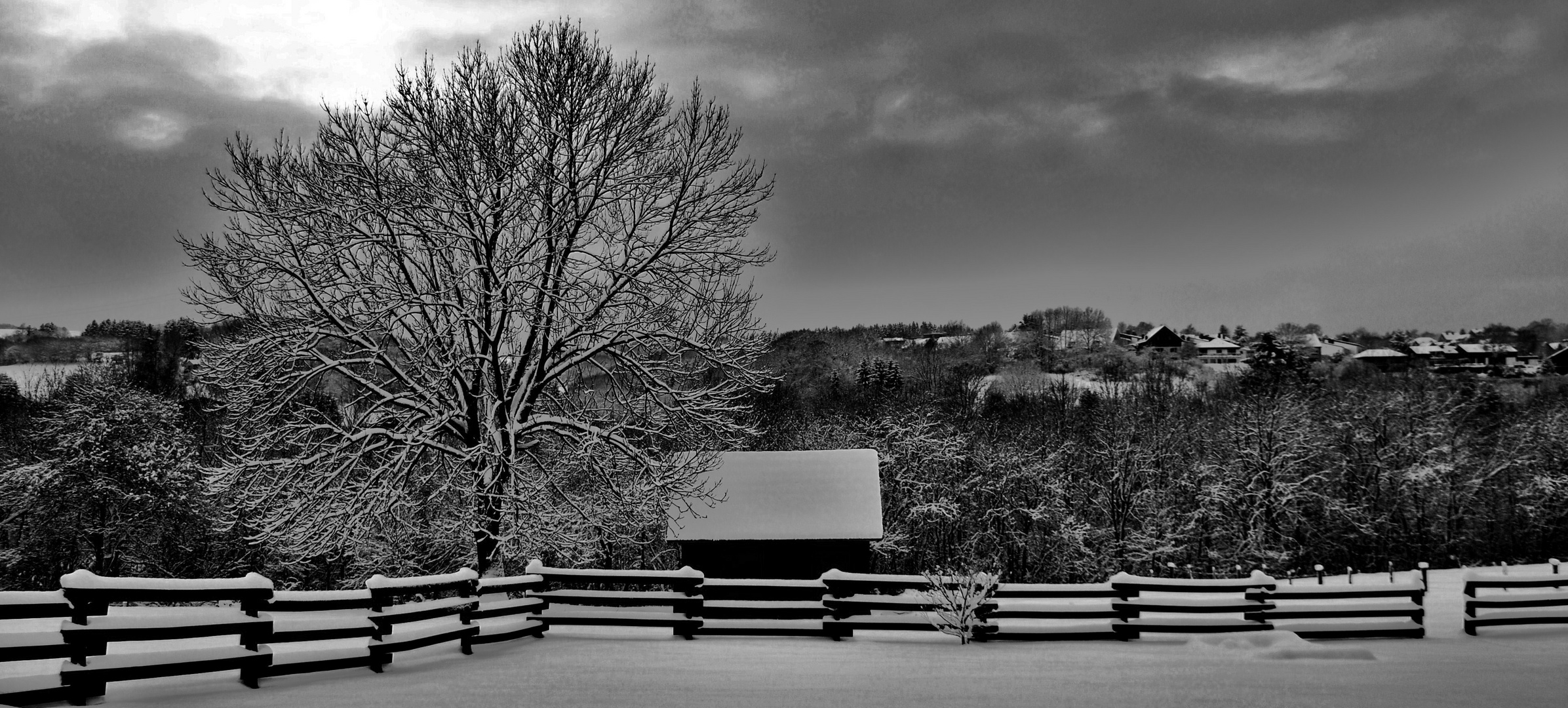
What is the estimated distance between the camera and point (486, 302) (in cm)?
1688

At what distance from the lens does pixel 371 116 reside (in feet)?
56.5

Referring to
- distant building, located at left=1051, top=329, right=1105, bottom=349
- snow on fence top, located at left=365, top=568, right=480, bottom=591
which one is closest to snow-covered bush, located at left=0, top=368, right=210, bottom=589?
snow on fence top, located at left=365, top=568, right=480, bottom=591

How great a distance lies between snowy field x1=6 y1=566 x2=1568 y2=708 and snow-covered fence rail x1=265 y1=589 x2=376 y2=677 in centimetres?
15

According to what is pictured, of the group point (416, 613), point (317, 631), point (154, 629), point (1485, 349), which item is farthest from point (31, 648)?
point (1485, 349)

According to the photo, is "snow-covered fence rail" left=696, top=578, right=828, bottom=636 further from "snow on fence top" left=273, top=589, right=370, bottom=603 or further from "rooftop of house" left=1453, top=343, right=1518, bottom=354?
"rooftop of house" left=1453, top=343, right=1518, bottom=354

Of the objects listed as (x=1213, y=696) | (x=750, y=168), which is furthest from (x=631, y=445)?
(x=1213, y=696)

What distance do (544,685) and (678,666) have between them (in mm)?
1879

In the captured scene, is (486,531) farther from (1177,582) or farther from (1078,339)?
(1078,339)

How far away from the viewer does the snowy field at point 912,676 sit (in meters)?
8.73

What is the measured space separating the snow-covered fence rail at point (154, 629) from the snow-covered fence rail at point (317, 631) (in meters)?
0.36

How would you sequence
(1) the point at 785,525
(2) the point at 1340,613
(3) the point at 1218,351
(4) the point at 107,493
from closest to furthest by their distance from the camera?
(2) the point at 1340,613, (1) the point at 785,525, (4) the point at 107,493, (3) the point at 1218,351

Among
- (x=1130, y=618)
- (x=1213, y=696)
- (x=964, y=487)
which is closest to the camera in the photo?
(x=1213, y=696)

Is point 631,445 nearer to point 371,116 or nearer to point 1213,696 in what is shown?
point 371,116

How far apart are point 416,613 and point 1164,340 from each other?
18067 cm
